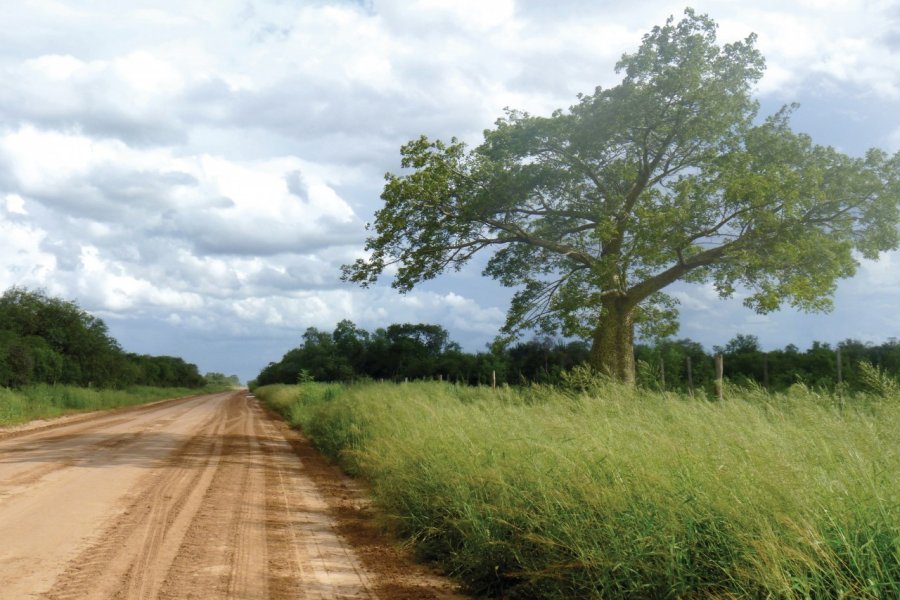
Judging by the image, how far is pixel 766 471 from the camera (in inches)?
199

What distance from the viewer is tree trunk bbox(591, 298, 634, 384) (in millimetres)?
20417

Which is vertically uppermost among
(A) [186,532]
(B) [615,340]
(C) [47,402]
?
(B) [615,340]

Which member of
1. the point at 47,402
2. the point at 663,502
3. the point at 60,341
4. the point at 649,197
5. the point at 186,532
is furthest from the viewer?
the point at 60,341

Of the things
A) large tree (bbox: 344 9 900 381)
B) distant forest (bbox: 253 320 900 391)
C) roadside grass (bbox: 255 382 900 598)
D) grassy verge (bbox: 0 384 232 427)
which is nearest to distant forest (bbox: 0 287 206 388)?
grassy verge (bbox: 0 384 232 427)

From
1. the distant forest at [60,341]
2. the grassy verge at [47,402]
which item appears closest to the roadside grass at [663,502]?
the grassy verge at [47,402]

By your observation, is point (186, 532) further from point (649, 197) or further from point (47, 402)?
point (47, 402)

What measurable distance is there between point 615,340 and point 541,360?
80.7 feet

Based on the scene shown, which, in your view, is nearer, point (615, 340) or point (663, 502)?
point (663, 502)

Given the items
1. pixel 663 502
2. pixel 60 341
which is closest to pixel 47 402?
pixel 60 341

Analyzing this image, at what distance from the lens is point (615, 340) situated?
67.7ft

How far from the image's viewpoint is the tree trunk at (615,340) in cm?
2042

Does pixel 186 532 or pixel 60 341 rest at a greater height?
pixel 60 341

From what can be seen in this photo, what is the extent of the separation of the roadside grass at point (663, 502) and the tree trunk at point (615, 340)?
1091cm

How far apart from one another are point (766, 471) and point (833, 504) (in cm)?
55
